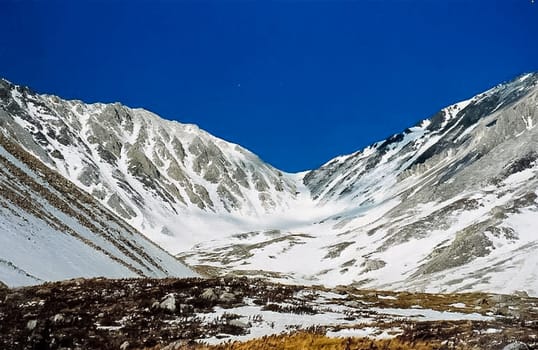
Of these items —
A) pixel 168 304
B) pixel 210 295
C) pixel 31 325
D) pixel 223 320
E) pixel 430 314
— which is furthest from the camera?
pixel 430 314

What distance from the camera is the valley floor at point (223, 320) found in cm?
1602

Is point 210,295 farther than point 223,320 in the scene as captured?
Yes

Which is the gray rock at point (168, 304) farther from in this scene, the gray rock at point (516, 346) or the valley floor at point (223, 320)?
the gray rock at point (516, 346)

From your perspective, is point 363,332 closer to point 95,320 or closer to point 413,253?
point 95,320

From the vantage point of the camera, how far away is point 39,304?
25094 mm

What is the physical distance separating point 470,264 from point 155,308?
4670 inches

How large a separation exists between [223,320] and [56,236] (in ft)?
94.6

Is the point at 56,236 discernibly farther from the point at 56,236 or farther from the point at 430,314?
the point at 430,314

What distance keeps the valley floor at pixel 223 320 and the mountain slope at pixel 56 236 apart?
774cm

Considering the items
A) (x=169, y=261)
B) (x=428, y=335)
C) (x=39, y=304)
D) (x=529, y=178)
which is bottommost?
(x=428, y=335)

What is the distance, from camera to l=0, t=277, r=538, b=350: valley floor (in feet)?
52.5

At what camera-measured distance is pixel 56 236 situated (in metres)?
46.4

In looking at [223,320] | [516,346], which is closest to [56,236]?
[223,320]

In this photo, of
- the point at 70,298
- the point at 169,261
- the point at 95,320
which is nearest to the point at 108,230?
the point at 169,261
